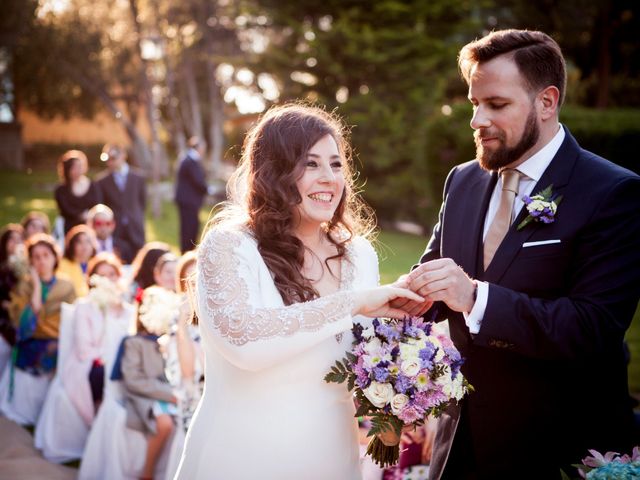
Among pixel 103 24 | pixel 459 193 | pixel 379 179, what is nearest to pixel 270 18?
pixel 379 179

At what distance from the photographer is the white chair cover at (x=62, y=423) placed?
247 inches

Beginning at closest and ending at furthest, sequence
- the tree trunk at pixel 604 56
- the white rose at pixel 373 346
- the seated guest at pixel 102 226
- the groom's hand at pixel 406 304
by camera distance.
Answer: the white rose at pixel 373 346, the groom's hand at pixel 406 304, the seated guest at pixel 102 226, the tree trunk at pixel 604 56

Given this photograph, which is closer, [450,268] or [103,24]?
[450,268]

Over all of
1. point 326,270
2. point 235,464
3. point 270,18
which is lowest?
point 235,464

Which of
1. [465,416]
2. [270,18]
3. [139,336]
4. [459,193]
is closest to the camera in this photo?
[465,416]

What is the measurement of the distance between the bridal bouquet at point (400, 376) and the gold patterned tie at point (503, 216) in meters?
0.46

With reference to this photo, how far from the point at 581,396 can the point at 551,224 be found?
2.30ft

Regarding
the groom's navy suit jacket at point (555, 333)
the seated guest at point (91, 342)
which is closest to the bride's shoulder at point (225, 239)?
the groom's navy suit jacket at point (555, 333)

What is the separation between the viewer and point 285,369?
2730 mm

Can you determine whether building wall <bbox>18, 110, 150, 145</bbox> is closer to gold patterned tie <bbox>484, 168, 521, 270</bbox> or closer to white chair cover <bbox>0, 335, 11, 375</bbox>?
white chair cover <bbox>0, 335, 11, 375</bbox>

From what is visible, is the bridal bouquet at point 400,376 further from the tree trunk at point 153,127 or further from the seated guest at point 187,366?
the tree trunk at point 153,127

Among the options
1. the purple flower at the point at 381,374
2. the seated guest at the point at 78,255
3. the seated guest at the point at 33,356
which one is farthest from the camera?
the seated guest at the point at 78,255

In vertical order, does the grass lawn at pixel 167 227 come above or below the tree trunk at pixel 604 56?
below

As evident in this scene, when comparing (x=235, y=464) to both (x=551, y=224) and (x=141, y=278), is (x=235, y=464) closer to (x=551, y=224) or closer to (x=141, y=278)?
(x=551, y=224)
